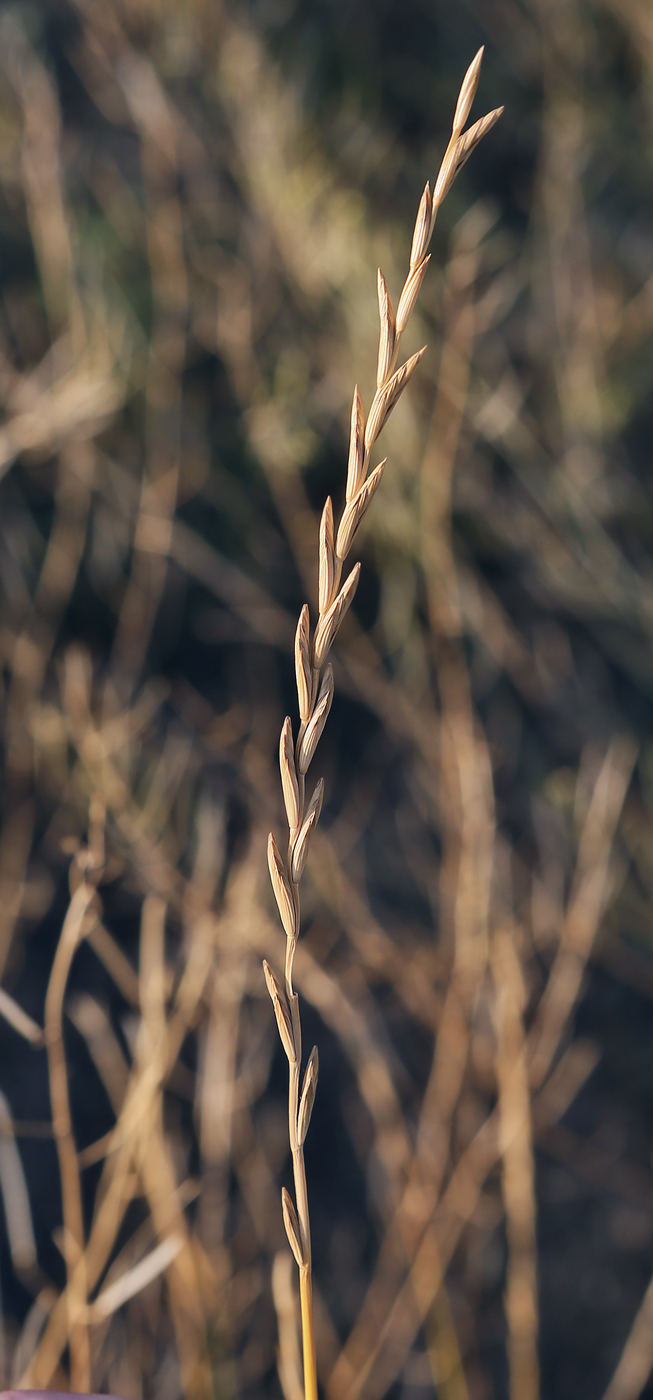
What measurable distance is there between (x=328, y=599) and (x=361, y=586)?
144cm

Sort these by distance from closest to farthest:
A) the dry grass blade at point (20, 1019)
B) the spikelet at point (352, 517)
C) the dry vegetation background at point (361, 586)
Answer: the spikelet at point (352, 517) → the dry grass blade at point (20, 1019) → the dry vegetation background at point (361, 586)

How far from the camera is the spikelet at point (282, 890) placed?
9.0 inches

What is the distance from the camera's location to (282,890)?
24 centimetres

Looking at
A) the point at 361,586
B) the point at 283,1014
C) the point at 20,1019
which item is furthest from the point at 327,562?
the point at 361,586

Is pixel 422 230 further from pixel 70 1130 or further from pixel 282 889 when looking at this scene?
pixel 70 1130

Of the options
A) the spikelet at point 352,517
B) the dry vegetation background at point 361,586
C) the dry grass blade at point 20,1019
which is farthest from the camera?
the dry vegetation background at point 361,586

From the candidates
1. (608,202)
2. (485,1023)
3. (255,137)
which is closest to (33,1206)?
(485,1023)

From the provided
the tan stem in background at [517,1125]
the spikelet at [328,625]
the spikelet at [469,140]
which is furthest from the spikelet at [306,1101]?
the tan stem in background at [517,1125]

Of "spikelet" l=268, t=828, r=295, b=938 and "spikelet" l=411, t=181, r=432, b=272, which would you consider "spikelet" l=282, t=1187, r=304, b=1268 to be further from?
"spikelet" l=411, t=181, r=432, b=272

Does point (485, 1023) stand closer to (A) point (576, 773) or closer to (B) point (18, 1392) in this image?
(A) point (576, 773)

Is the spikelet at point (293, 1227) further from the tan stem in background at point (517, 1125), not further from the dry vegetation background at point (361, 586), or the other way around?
the dry vegetation background at point (361, 586)

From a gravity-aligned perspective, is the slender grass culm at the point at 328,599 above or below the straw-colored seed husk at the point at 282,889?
above

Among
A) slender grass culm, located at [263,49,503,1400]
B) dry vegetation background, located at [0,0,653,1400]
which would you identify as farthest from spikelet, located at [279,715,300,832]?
dry vegetation background, located at [0,0,653,1400]

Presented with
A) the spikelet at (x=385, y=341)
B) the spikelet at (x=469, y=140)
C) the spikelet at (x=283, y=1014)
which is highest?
the spikelet at (x=469, y=140)
